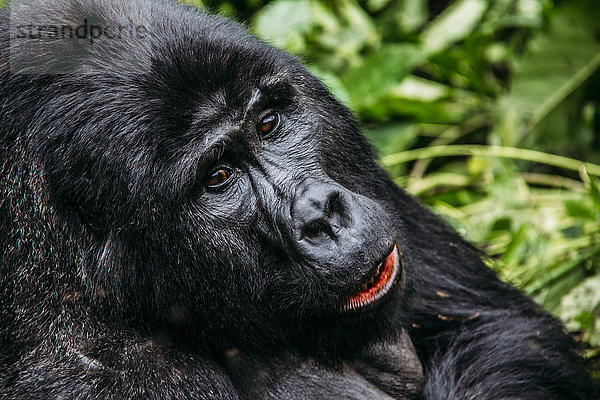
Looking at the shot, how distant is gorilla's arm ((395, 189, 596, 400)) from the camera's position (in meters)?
3.54

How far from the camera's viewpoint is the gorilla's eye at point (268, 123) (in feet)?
10.1

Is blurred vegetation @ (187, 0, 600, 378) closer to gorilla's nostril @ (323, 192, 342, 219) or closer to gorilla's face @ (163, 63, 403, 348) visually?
gorilla's face @ (163, 63, 403, 348)

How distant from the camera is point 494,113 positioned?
649 cm

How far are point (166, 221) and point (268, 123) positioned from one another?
1.93 feet

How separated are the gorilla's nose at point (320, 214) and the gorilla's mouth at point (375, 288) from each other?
26 cm

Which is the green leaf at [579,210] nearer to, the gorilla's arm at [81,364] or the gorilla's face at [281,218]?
the gorilla's face at [281,218]

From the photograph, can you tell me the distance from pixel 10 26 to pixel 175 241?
1.16 meters

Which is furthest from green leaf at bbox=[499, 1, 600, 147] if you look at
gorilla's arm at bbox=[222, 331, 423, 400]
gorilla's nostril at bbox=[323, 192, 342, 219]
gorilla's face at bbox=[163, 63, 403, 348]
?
gorilla's nostril at bbox=[323, 192, 342, 219]

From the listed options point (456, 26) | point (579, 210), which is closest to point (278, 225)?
point (579, 210)

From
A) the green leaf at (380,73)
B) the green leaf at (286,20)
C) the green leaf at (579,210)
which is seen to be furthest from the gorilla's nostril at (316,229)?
the green leaf at (286,20)

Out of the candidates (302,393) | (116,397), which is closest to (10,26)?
(116,397)

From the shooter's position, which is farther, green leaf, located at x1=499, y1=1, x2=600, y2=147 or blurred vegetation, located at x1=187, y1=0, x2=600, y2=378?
green leaf, located at x1=499, y1=1, x2=600, y2=147

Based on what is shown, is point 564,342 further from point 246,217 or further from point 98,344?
point 98,344

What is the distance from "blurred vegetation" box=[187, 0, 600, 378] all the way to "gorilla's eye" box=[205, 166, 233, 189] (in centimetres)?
191
